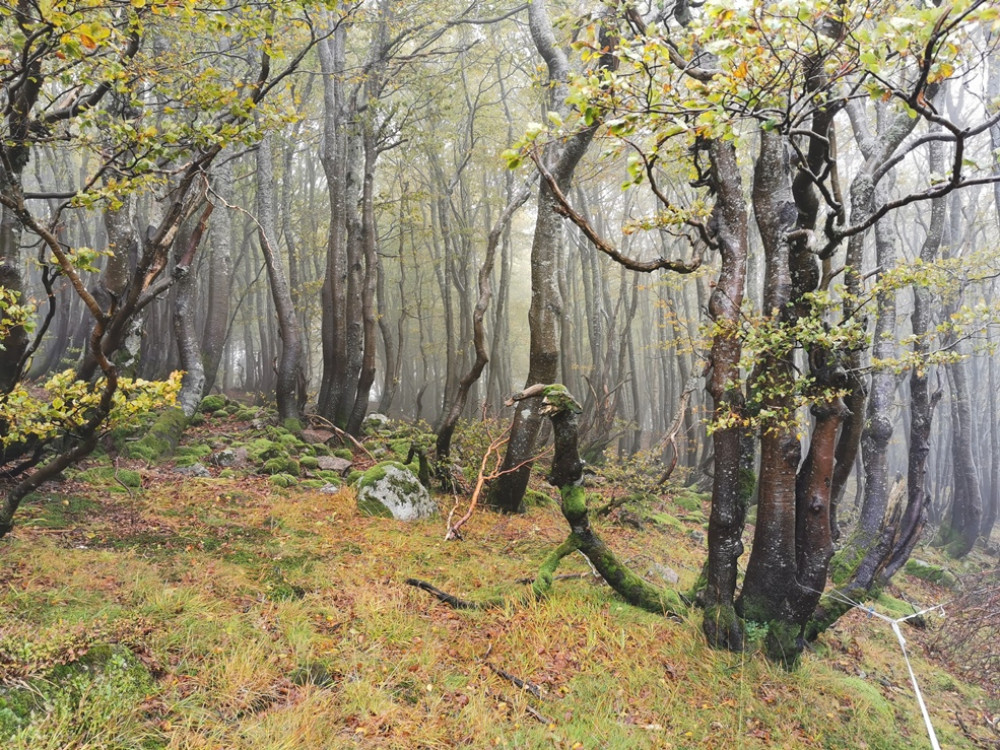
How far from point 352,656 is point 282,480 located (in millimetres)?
4623

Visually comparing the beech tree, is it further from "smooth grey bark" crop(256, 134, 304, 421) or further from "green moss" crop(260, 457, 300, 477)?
"smooth grey bark" crop(256, 134, 304, 421)

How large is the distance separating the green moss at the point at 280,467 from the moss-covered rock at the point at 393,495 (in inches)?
58.2

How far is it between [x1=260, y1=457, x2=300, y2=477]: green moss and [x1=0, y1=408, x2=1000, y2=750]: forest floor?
1.67 meters

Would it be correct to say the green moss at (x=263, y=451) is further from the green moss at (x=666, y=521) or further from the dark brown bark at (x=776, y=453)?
the dark brown bark at (x=776, y=453)

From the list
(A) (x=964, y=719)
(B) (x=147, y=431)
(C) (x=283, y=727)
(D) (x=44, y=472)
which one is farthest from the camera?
(B) (x=147, y=431)

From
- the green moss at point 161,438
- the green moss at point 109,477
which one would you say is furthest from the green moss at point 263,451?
the green moss at point 109,477

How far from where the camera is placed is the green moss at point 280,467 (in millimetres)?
8305

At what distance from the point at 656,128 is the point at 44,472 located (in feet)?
15.0

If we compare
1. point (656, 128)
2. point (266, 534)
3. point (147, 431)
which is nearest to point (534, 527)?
point (266, 534)

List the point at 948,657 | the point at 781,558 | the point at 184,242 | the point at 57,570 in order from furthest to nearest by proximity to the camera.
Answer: the point at 184,242 → the point at 948,657 → the point at 781,558 → the point at 57,570

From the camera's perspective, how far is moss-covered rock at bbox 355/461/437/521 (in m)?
7.03

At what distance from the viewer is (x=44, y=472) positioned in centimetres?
370

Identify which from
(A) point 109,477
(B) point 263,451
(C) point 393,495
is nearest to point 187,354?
(B) point 263,451

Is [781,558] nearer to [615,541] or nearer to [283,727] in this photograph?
[615,541]
